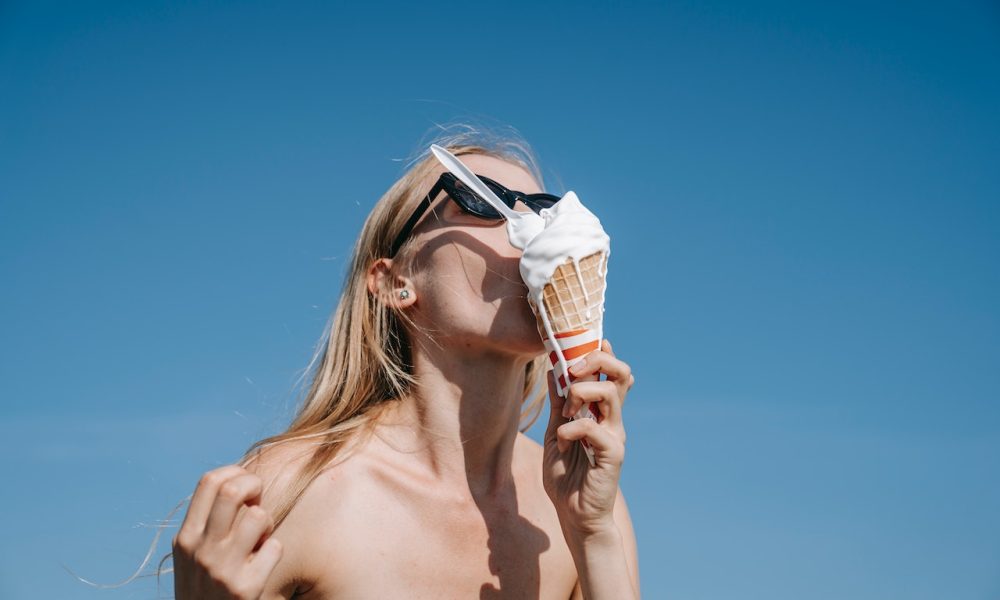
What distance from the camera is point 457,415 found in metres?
4.18

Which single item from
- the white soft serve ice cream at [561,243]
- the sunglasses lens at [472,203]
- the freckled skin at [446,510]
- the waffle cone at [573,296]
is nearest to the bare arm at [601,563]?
the freckled skin at [446,510]

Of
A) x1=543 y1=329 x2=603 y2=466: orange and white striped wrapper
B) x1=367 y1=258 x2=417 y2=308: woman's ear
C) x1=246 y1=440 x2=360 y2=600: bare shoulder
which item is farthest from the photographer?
x1=367 y1=258 x2=417 y2=308: woman's ear

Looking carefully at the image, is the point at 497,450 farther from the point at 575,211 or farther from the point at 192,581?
the point at 192,581

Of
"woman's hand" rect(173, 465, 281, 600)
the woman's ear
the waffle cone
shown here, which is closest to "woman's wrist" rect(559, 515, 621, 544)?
the waffle cone

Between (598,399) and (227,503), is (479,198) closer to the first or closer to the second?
(598,399)

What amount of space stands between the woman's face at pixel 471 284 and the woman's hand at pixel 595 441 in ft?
1.49

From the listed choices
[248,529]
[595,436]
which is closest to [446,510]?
[595,436]

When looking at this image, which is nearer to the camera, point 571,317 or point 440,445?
point 571,317

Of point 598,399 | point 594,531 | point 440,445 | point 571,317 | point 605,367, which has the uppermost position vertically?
point 571,317

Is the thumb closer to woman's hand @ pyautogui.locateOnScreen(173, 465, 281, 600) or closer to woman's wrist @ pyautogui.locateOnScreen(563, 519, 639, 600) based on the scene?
woman's wrist @ pyautogui.locateOnScreen(563, 519, 639, 600)

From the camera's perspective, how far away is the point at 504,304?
3.99 metres

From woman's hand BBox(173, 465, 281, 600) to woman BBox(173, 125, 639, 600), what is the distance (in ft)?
3.31

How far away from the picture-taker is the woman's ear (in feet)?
14.3

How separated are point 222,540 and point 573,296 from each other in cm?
194
